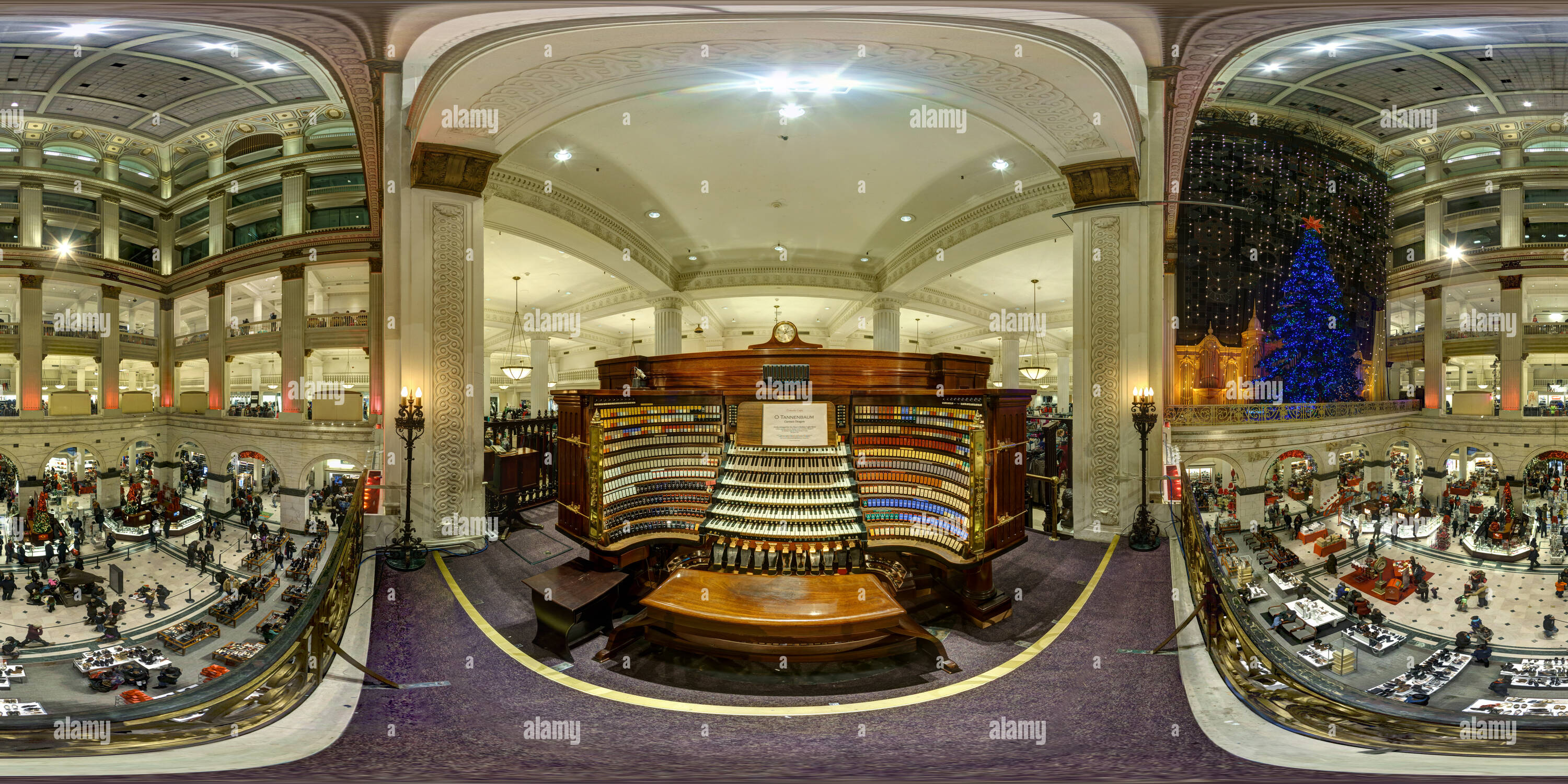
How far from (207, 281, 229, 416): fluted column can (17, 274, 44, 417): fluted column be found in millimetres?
716

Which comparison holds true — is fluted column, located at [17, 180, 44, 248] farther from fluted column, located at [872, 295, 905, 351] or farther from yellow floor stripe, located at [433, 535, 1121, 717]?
fluted column, located at [872, 295, 905, 351]

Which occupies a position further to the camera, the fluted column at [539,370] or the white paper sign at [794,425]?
the fluted column at [539,370]

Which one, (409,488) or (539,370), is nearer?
(409,488)

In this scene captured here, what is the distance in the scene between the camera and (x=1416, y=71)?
217cm

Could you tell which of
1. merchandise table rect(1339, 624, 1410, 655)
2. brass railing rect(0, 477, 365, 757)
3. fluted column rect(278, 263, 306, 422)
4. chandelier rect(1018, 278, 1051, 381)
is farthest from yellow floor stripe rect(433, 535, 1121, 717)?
chandelier rect(1018, 278, 1051, 381)

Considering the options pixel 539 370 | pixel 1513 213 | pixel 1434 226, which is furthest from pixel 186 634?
pixel 539 370

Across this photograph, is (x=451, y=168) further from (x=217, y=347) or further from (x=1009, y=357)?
(x=1009, y=357)

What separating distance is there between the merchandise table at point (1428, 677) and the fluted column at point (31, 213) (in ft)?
23.8

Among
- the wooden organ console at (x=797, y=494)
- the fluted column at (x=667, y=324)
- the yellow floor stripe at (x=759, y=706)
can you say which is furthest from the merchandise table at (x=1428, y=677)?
the fluted column at (x=667, y=324)

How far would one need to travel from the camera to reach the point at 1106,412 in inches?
179

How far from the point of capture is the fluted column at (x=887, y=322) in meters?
9.96

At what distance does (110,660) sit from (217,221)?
2762 millimetres

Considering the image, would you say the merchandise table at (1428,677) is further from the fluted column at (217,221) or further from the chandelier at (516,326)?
the chandelier at (516,326)

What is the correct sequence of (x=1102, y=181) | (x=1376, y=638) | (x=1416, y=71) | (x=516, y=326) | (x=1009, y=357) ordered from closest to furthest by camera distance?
(x=1416, y=71), (x=1376, y=638), (x=1102, y=181), (x=516, y=326), (x=1009, y=357)
